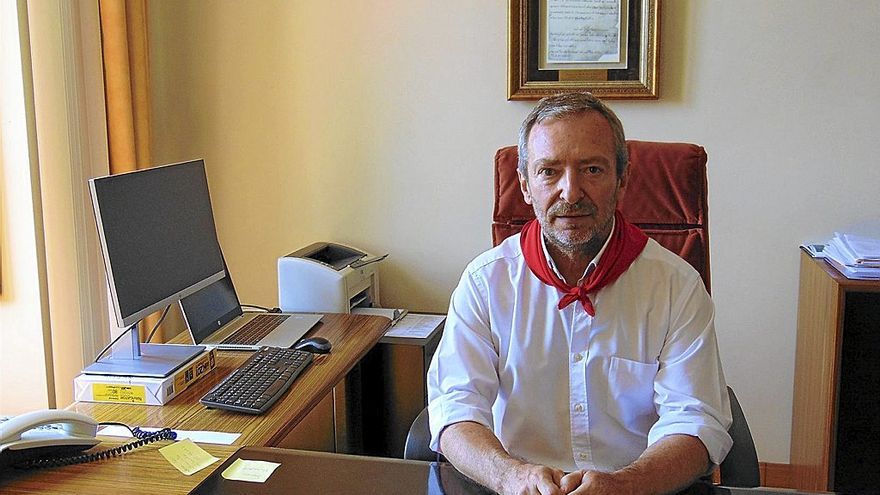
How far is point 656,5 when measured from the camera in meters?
2.62

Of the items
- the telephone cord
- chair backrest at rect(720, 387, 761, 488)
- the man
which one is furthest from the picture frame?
the telephone cord

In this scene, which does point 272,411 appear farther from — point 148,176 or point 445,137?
point 445,137

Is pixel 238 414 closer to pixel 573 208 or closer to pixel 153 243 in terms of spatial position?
pixel 153 243

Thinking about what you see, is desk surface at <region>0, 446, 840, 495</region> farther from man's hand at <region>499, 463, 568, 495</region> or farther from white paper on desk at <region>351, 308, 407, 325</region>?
white paper on desk at <region>351, 308, 407, 325</region>

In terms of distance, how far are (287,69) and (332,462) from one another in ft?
6.25

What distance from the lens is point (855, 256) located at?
7.68 ft

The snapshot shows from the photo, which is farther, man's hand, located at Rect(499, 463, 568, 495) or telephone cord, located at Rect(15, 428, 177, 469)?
telephone cord, located at Rect(15, 428, 177, 469)

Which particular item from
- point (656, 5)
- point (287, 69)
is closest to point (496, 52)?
point (656, 5)

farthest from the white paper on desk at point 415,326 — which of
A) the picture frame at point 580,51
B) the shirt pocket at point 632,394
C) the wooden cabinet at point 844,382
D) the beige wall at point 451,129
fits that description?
the wooden cabinet at point 844,382

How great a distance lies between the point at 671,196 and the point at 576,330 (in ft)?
1.54

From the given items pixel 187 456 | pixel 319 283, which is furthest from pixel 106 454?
pixel 319 283

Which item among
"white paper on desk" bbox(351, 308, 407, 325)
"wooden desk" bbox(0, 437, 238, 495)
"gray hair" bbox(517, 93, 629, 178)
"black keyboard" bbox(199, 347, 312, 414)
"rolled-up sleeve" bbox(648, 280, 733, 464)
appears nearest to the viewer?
"wooden desk" bbox(0, 437, 238, 495)

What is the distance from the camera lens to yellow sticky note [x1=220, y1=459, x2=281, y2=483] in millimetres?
1315

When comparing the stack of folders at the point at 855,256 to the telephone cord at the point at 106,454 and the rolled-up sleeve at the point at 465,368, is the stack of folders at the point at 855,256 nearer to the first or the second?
the rolled-up sleeve at the point at 465,368
